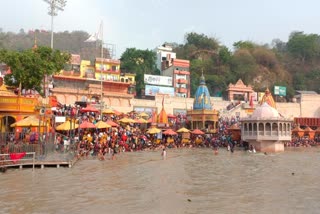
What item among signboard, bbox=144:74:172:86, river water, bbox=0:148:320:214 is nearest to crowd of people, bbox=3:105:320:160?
river water, bbox=0:148:320:214

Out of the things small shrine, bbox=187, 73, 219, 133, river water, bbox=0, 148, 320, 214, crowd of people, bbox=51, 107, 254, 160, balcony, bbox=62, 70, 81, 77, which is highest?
balcony, bbox=62, 70, 81, 77

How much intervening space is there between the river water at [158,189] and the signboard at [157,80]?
134 feet

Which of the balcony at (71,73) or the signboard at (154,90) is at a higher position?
the balcony at (71,73)

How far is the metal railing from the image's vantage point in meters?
19.3

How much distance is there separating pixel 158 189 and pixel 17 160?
8392 millimetres

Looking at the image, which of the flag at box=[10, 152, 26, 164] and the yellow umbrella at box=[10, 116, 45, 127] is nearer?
the flag at box=[10, 152, 26, 164]

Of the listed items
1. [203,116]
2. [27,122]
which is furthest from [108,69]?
[27,122]

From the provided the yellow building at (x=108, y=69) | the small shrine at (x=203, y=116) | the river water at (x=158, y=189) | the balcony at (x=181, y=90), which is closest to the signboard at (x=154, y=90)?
the balcony at (x=181, y=90)

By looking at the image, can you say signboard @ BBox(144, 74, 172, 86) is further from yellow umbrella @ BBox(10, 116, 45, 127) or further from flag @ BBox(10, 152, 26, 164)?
flag @ BBox(10, 152, 26, 164)

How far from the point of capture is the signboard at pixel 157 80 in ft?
208

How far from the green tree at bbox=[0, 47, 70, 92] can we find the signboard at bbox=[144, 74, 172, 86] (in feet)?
107

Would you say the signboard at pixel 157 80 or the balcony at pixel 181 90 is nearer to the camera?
the signboard at pixel 157 80

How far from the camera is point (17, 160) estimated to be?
1981 cm

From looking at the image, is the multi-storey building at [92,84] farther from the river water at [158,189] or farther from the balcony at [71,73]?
the river water at [158,189]
